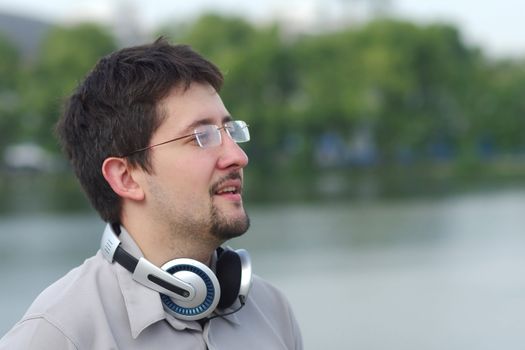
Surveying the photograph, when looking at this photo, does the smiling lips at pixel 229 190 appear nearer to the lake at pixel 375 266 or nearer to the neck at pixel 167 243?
the neck at pixel 167 243

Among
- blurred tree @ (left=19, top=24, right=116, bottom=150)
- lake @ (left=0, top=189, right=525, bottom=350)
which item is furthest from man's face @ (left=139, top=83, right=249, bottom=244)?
blurred tree @ (left=19, top=24, right=116, bottom=150)

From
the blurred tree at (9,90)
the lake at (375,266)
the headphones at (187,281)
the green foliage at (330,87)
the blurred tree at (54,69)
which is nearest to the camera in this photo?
the headphones at (187,281)

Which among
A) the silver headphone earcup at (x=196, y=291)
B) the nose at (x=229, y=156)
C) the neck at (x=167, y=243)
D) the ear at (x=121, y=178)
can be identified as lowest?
the silver headphone earcup at (x=196, y=291)

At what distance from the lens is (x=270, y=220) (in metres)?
20.6

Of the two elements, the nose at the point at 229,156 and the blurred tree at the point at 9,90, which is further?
the blurred tree at the point at 9,90

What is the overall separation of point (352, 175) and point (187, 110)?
41.5 m

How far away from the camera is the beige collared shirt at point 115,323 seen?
172 centimetres

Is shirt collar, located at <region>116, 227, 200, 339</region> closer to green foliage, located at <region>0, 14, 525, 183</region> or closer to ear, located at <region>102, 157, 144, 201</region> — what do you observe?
ear, located at <region>102, 157, 144, 201</region>

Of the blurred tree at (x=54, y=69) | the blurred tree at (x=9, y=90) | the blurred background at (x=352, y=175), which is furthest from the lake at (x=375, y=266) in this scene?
the blurred tree at (x=9, y=90)

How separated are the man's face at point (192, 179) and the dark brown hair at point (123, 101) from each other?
1.0 inches

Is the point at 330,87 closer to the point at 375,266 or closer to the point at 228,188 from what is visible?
the point at 375,266

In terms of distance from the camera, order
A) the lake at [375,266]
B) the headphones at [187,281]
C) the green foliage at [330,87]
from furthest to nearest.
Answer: the green foliage at [330,87]
the lake at [375,266]
the headphones at [187,281]

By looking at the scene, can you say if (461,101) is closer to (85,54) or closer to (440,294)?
(85,54)

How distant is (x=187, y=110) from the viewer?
1982 mm
